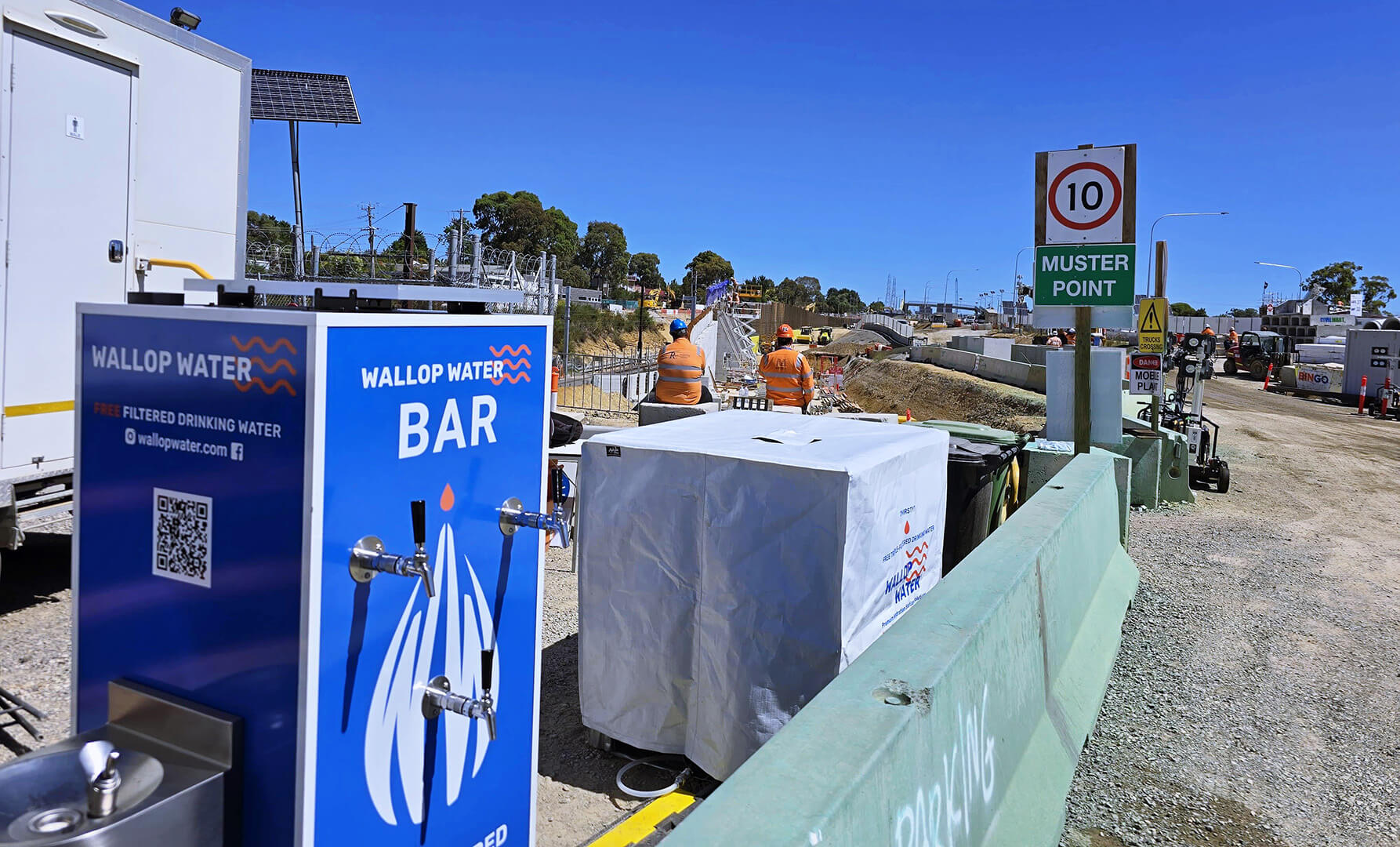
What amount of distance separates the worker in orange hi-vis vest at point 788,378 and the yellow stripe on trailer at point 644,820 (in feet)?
21.5

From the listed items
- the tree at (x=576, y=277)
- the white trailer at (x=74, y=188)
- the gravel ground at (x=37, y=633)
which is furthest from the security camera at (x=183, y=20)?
the tree at (x=576, y=277)

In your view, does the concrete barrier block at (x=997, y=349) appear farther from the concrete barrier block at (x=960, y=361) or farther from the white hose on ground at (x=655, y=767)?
the white hose on ground at (x=655, y=767)

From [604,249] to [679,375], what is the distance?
9845cm

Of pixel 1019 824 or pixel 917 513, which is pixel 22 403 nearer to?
pixel 917 513

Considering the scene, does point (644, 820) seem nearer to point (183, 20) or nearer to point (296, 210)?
point (183, 20)

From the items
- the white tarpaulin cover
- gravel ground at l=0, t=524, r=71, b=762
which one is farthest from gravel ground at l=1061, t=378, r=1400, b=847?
gravel ground at l=0, t=524, r=71, b=762

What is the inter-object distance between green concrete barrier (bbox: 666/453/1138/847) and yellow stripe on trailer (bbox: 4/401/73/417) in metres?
5.90

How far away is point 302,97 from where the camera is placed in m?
24.4

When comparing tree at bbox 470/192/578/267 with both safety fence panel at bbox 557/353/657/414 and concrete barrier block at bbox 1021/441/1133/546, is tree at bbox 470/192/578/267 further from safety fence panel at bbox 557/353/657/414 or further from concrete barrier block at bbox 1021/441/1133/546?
concrete barrier block at bbox 1021/441/1133/546

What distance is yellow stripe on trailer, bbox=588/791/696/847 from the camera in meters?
3.94

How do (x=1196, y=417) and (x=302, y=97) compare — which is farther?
(x=302, y=97)

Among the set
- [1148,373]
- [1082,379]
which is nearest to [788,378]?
[1082,379]

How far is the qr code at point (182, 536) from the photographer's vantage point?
2.55 m

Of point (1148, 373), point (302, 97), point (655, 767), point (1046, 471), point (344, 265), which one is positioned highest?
point (302, 97)
